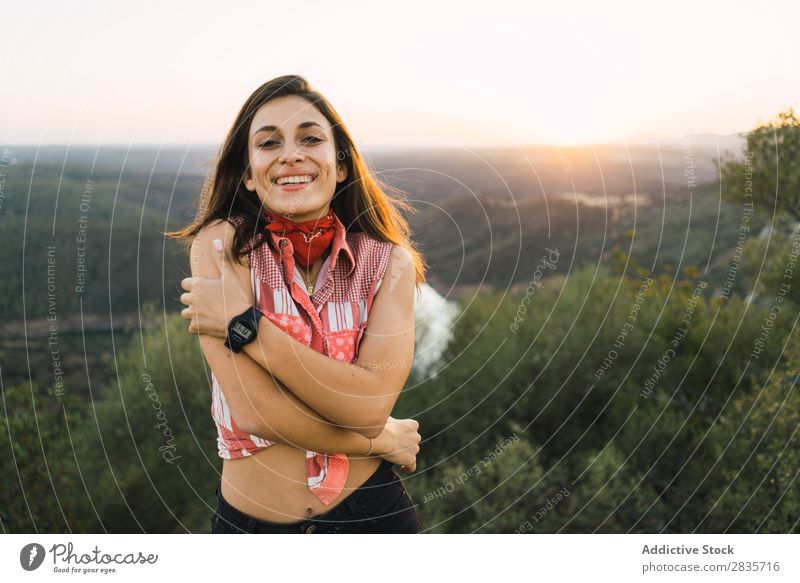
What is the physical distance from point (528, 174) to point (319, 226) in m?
5.10

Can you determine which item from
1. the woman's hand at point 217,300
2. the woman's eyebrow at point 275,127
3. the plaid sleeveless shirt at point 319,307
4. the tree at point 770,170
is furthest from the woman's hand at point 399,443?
the tree at point 770,170

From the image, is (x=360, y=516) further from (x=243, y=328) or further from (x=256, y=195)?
(x=256, y=195)

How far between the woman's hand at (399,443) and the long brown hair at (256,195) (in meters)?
0.43

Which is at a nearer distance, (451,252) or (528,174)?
(528,174)

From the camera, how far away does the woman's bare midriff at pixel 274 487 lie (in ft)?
7.04

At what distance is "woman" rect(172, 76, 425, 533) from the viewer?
2.01 metres

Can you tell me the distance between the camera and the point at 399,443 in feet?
7.57

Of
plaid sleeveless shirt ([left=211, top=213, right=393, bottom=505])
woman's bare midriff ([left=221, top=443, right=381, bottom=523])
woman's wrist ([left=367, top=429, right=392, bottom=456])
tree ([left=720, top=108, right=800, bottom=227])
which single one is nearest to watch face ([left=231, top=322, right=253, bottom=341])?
plaid sleeveless shirt ([left=211, top=213, right=393, bottom=505])

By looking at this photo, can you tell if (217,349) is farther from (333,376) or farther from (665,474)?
(665,474)

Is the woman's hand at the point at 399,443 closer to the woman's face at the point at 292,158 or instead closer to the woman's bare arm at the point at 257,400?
the woman's bare arm at the point at 257,400

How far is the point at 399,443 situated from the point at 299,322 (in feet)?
1.51
